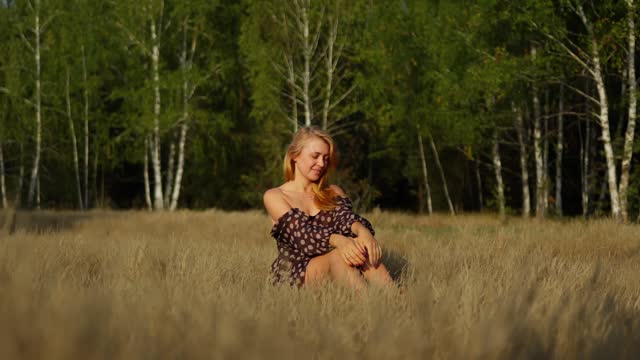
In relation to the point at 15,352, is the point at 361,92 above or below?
above

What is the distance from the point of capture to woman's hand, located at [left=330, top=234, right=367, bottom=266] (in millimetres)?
4086

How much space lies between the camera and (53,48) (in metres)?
23.4

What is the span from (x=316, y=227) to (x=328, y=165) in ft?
1.76

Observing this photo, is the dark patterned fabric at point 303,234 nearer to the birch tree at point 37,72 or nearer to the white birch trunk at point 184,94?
the white birch trunk at point 184,94

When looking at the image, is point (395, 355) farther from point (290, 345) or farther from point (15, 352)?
point (15, 352)

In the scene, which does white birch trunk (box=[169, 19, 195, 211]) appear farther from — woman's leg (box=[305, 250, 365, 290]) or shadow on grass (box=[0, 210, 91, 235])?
woman's leg (box=[305, 250, 365, 290])

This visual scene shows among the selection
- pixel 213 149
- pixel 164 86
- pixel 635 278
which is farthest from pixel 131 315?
pixel 213 149

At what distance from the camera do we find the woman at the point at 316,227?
421 cm

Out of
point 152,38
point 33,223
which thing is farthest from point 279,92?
point 33,223

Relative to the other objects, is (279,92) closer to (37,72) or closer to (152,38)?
(152,38)

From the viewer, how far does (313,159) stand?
4.77m

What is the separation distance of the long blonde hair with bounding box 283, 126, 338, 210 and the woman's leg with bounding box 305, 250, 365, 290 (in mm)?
488

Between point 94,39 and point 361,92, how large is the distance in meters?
9.26

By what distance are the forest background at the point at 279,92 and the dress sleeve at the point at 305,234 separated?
44.0 feet
